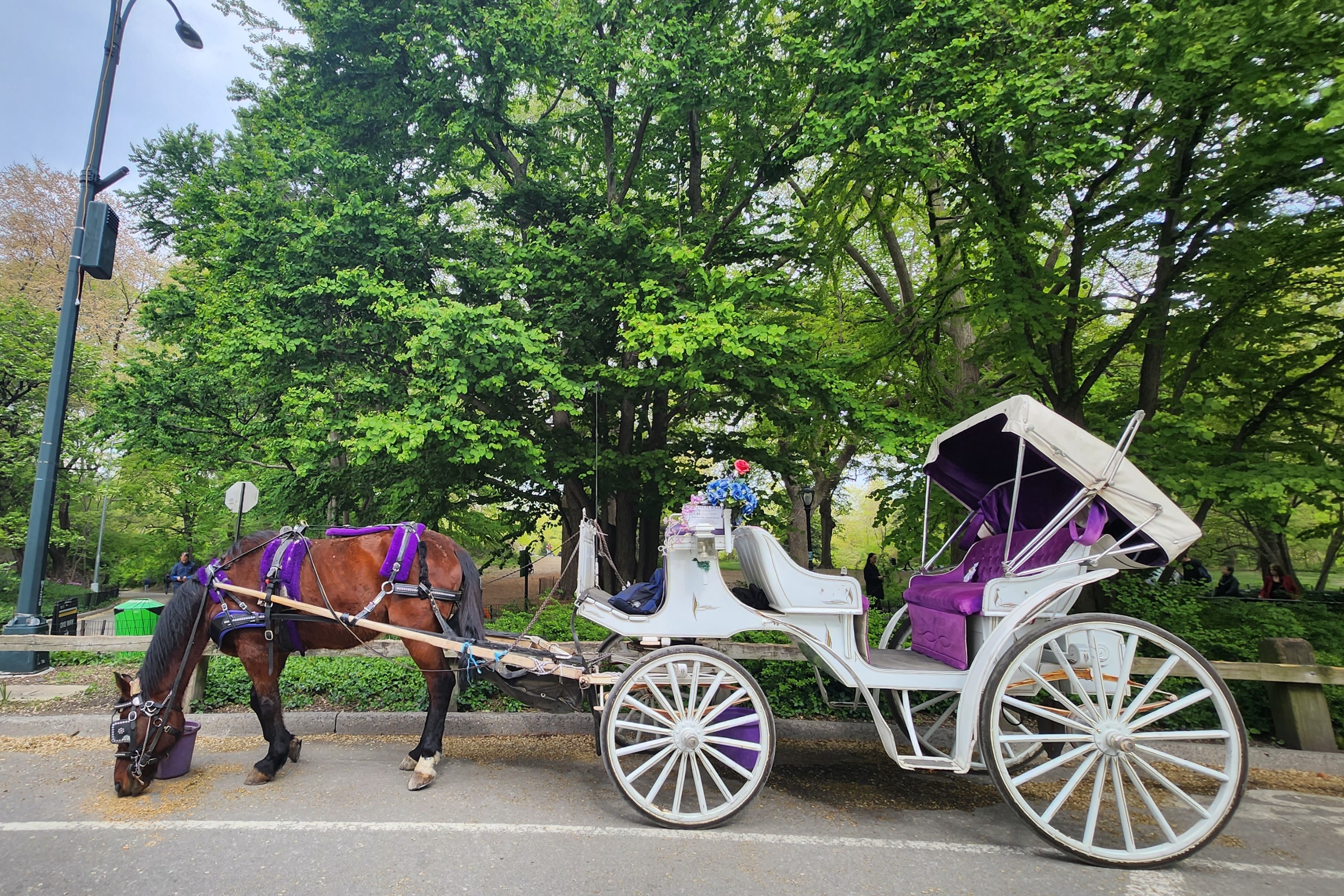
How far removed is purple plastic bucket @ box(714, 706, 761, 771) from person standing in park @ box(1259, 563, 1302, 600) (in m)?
12.6

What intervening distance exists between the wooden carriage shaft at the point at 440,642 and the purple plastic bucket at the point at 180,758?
0.86 m

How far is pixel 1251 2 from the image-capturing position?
16.3 feet

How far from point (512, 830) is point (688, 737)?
1068mm

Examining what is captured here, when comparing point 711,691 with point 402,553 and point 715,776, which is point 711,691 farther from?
point 402,553

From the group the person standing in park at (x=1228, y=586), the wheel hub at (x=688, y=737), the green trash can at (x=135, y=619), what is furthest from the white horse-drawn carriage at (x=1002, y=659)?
the person standing in park at (x=1228, y=586)

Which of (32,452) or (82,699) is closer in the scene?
(82,699)

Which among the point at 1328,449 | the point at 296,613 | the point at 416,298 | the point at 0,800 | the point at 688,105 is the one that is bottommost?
the point at 0,800

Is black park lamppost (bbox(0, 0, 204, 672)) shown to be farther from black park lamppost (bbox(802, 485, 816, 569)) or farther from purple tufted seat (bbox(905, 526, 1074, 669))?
black park lamppost (bbox(802, 485, 816, 569))

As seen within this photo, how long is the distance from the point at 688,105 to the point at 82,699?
340 inches

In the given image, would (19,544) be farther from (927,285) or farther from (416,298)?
(927,285)

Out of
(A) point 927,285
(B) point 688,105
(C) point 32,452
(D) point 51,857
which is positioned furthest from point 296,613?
(C) point 32,452

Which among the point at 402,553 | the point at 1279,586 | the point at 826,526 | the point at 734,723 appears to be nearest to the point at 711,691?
the point at 734,723

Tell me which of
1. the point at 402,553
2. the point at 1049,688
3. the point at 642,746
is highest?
the point at 402,553

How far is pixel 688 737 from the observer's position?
3508 mm
